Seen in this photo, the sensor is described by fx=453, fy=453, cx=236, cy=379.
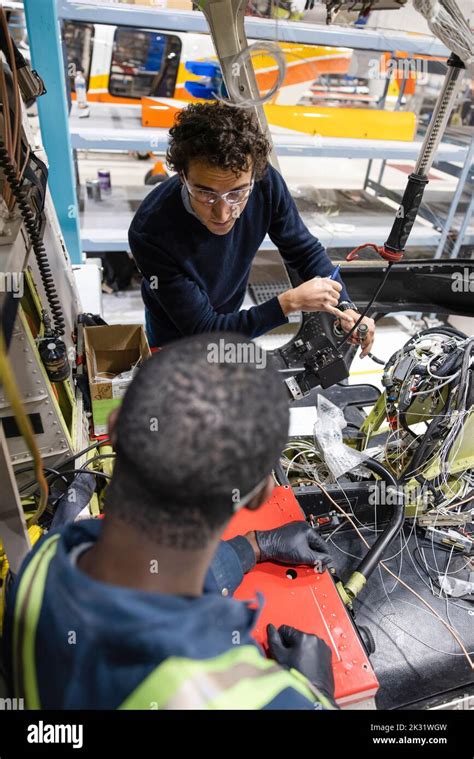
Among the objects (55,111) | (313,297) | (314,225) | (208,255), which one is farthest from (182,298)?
(314,225)

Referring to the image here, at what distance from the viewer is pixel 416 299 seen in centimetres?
265

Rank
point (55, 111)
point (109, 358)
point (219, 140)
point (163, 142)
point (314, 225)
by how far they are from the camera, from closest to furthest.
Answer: point (219, 140) < point (109, 358) < point (55, 111) < point (163, 142) < point (314, 225)

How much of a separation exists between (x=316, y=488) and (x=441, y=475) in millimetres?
455

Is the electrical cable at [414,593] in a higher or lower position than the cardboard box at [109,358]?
lower

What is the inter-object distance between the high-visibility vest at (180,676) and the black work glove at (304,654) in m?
0.32

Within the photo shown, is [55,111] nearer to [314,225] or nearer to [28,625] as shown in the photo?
[314,225]

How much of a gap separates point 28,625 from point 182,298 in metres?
1.07

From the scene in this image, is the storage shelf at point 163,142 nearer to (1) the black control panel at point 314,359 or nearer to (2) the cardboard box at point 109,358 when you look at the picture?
(2) the cardboard box at point 109,358

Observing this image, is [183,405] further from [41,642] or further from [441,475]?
[441,475]

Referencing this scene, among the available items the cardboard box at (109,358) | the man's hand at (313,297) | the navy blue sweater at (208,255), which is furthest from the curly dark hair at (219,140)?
the cardboard box at (109,358)

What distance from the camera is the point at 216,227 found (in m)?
1.47

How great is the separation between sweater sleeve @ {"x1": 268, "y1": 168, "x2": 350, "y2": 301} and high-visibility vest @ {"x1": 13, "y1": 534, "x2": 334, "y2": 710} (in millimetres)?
1374

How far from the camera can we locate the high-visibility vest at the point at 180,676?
0.56 metres

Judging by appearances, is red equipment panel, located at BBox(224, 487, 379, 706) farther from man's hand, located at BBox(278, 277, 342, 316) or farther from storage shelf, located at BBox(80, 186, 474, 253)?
storage shelf, located at BBox(80, 186, 474, 253)
